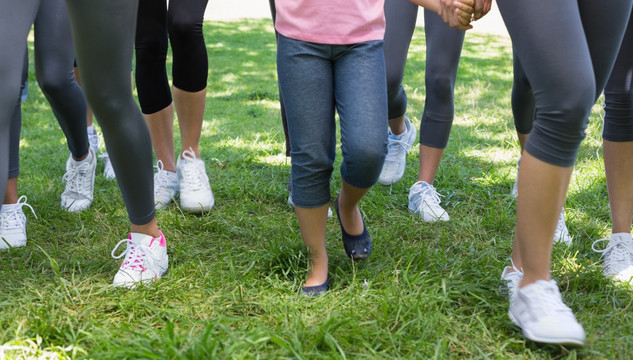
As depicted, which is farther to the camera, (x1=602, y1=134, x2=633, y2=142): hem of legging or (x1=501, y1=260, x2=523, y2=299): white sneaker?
(x1=602, y1=134, x2=633, y2=142): hem of legging

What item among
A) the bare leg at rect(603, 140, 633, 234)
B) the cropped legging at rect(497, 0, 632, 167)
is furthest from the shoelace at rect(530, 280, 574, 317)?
the bare leg at rect(603, 140, 633, 234)

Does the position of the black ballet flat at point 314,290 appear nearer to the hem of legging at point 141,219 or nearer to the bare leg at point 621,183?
the hem of legging at point 141,219

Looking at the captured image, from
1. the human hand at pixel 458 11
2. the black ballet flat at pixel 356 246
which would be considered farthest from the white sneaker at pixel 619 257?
the human hand at pixel 458 11

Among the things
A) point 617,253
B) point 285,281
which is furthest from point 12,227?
point 617,253

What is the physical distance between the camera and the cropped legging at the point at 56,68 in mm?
2840

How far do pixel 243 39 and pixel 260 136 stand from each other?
6.62m

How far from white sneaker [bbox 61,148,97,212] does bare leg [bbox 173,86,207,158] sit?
0.56 metres

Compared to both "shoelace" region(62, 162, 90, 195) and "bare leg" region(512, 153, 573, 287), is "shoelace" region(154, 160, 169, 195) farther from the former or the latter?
"bare leg" region(512, 153, 573, 287)

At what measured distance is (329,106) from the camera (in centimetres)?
238

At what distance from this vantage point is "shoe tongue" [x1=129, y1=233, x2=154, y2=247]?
2.53 meters

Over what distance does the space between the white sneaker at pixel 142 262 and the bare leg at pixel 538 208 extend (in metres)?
1.37

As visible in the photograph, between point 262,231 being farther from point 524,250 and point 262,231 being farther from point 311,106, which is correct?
point 524,250

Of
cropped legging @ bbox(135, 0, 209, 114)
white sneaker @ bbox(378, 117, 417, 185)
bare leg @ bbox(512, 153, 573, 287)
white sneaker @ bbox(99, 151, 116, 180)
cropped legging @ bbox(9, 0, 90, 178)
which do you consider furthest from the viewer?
white sneaker @ bbox(99, 151, 116, 180)

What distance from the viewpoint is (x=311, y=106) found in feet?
7.66
